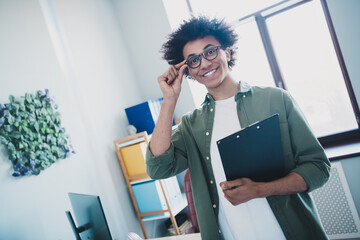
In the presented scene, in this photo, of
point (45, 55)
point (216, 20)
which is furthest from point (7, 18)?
point (216, 20)

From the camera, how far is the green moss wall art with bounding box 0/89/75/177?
5.62 feet

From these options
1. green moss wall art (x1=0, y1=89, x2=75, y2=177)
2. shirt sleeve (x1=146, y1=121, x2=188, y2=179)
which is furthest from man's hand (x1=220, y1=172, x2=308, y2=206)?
green moss wall art (x1=0, y1=89, x2=75, y2=177)

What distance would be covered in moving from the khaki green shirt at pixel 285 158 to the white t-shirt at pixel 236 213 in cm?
2

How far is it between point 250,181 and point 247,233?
0.80 ft

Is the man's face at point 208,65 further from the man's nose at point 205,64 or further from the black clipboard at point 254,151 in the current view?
the black clipboard at point 254,151

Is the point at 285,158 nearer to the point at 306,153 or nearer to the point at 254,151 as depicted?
the point at 306,153

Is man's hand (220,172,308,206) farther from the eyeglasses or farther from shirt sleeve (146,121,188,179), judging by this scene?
the eyeglasses

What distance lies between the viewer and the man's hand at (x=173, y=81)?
1138mm

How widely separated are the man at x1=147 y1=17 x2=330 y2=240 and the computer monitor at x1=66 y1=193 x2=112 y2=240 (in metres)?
0.38

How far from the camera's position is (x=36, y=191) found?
1843mm

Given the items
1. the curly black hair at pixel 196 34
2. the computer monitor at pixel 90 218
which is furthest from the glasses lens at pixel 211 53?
the computer monitor at pixel 90 218

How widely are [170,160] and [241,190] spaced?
1.12 ft

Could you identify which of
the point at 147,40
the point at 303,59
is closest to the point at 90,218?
the point at 147,40

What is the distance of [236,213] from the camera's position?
1.04m
